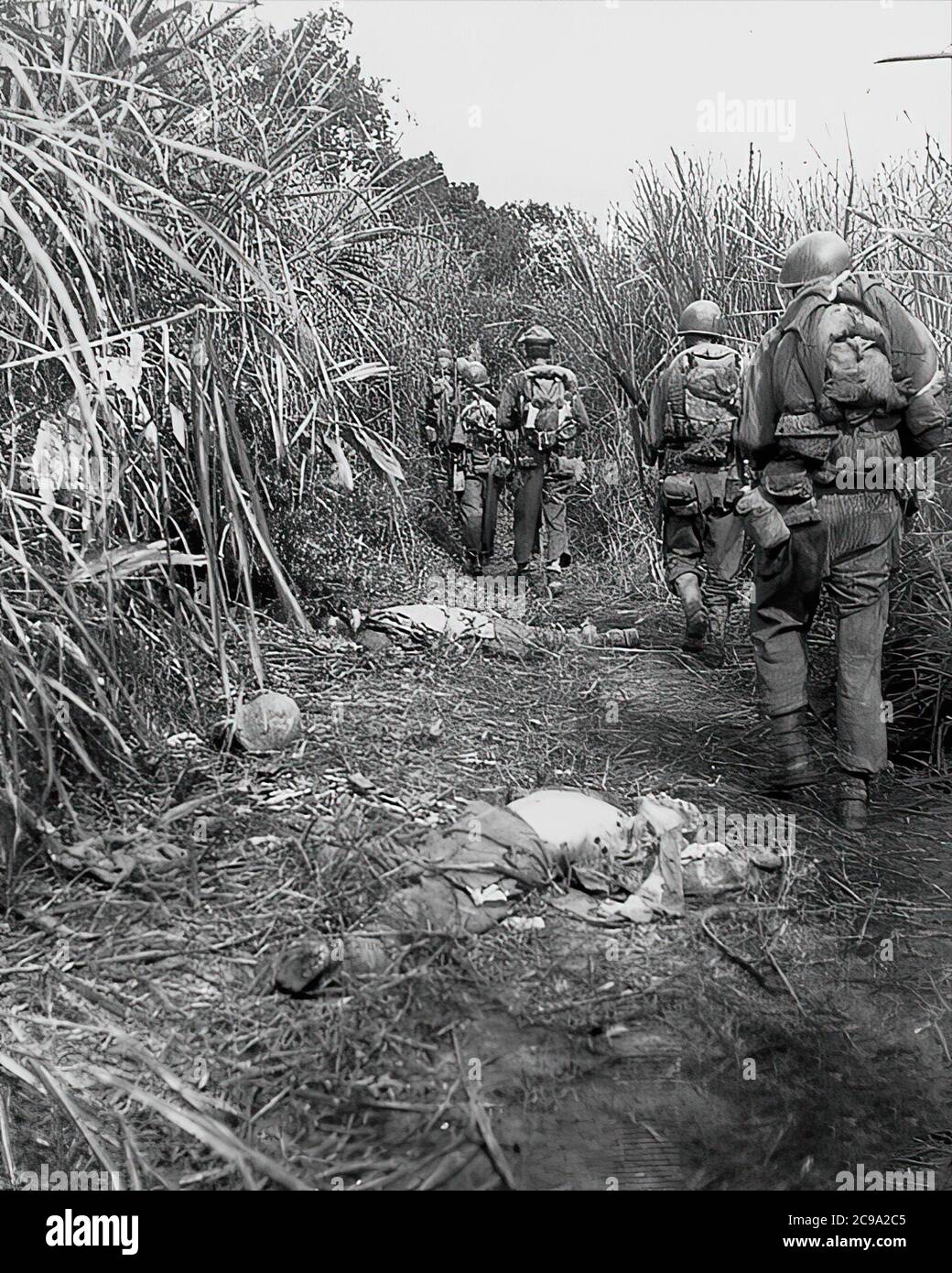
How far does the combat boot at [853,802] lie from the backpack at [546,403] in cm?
500

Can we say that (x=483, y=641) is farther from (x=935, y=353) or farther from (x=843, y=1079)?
(x=843, y=1079)

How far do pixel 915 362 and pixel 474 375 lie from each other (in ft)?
21.3

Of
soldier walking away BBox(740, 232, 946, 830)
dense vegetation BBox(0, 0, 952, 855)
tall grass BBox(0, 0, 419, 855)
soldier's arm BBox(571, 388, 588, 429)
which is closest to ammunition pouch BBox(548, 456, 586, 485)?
soldier's arm BBox(571, 388, 588, 429)

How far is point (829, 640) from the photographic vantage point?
16.5 feet

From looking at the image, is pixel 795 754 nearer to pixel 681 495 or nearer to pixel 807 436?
pixel 807 436

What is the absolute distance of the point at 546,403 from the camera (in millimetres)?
8461

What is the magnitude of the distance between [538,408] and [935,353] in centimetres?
478

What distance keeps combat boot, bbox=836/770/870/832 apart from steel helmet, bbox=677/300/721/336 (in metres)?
3.20

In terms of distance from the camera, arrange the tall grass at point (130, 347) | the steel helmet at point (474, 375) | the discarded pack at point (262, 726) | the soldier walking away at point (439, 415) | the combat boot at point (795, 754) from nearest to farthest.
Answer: the tall grass at point (130, 347) → the discarded pack at point (262, 726) → the combat boot at point (795, 754) → the steel helmet at point (474, 375) → the soldier walking away at point (439, 415)

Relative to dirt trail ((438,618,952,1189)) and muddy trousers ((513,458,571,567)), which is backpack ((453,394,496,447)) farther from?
dirt trail ((438,618,952,1189))

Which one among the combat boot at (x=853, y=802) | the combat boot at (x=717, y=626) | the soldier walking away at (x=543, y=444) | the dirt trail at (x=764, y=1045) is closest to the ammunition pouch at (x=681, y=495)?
the combat boot at (x=717, y=626)

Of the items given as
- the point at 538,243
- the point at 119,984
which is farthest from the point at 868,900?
the point at 538,243

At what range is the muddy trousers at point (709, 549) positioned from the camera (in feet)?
21.2

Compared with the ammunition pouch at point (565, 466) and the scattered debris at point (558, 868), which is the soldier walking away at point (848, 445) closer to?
the scattered debris at point (558, 868)
